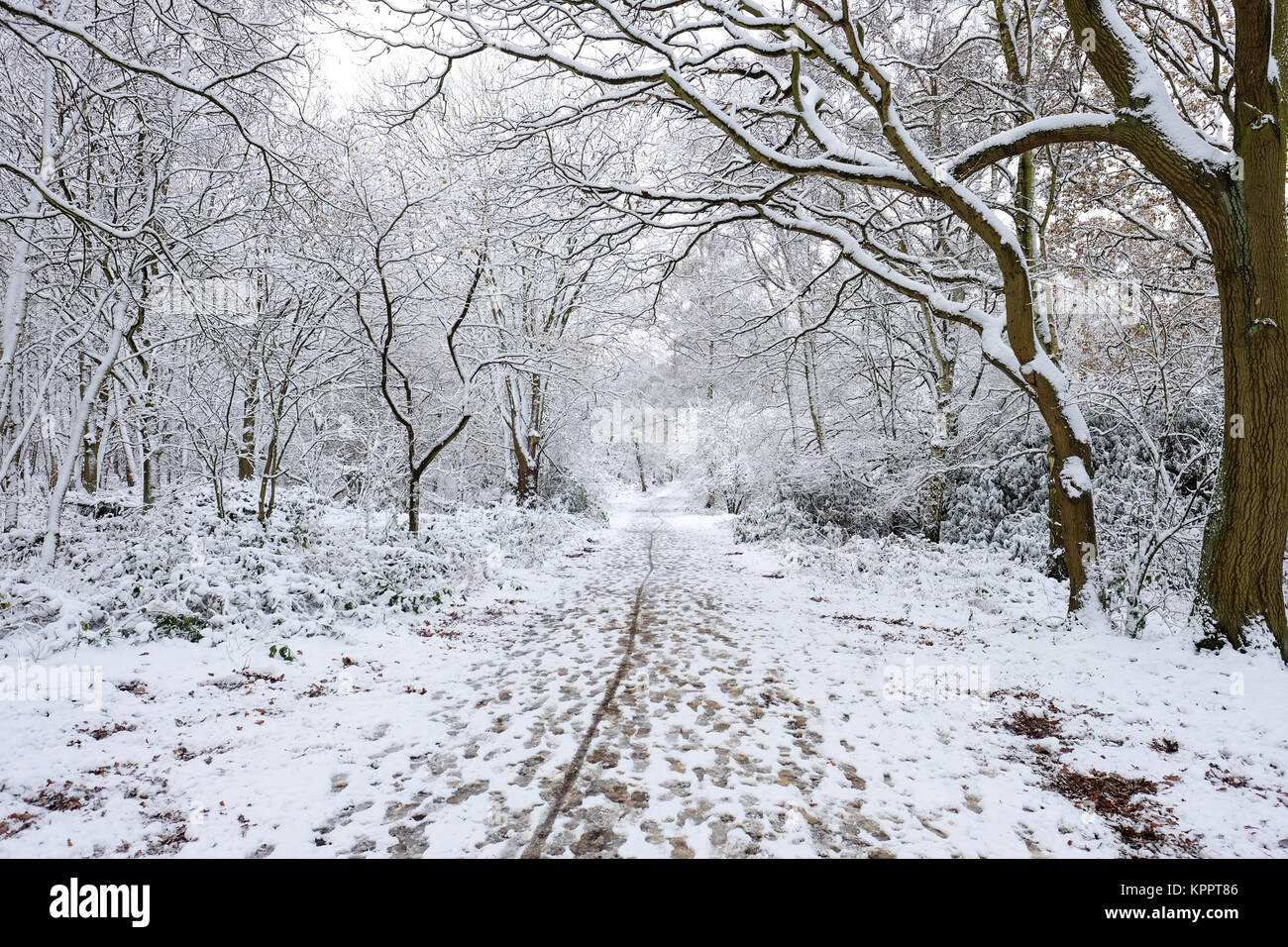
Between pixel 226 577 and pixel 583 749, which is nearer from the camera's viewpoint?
pixel 583 749

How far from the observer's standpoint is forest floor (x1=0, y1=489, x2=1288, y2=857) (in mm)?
2914

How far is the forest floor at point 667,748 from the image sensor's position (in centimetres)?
291

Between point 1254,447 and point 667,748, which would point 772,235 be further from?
point 667,748

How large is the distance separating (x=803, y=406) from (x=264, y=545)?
55.2 ft

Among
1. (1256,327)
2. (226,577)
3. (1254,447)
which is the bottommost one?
(226,577)

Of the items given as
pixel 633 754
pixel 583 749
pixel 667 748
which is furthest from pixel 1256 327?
pixel 583 749

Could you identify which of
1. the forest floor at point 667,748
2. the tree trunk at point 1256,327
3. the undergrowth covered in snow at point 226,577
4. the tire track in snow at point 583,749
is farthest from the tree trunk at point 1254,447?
the undergrowth covered in snow at point 226,577

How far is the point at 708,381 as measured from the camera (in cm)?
3130

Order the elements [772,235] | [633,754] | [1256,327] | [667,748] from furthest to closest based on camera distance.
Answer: [772,235], [1256,327], [667,748], [633,754]

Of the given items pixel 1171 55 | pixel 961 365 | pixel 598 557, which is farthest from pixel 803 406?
pixel 1171 55

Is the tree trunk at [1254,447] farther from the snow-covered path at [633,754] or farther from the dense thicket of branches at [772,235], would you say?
the snow-covered path at [633,754]

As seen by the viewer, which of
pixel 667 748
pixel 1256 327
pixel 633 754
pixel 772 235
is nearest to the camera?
pixel 633 754

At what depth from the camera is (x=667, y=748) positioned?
3955mm
